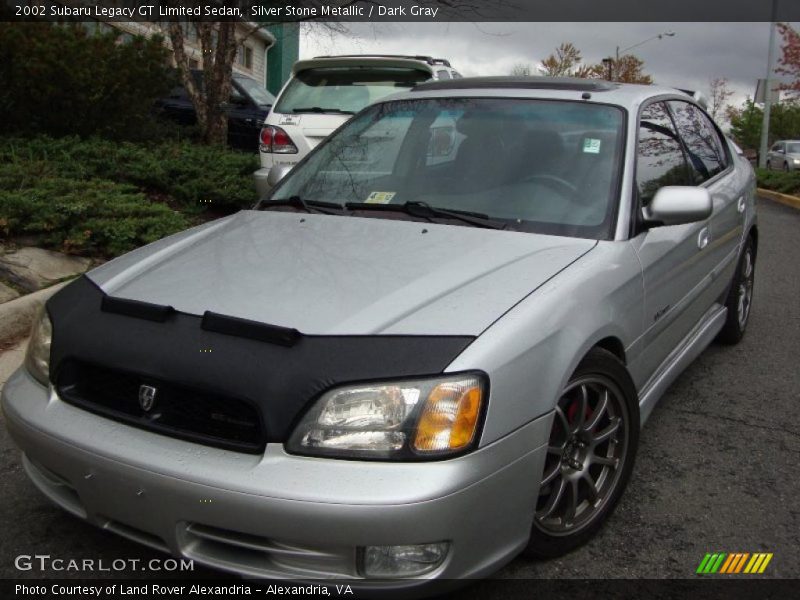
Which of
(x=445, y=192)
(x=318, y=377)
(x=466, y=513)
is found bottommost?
(x=466, y=513)

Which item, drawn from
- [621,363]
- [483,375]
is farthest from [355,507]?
[621,363]

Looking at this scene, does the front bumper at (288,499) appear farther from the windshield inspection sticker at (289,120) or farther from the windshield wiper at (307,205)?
the windshield inspection sticker at (289,120)

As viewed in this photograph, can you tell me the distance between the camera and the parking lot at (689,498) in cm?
267

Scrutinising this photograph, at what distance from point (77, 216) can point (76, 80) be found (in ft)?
10.3

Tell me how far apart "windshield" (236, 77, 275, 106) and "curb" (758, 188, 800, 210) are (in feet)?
31.2

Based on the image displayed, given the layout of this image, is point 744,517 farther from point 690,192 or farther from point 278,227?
point 278,227

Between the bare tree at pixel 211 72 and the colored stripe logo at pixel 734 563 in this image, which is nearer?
the colored stripe logo at pixel 734 563

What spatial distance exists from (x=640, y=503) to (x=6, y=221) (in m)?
4.55

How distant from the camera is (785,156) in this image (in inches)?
1241

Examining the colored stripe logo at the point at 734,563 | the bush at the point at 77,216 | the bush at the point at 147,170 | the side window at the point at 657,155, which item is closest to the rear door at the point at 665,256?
the side window at the point at 657,155

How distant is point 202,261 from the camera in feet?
9.62

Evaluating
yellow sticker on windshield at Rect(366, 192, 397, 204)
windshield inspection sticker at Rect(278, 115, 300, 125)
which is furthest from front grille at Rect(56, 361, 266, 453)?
windshield inspection sticker at Rect(278, 115, 300, 125)

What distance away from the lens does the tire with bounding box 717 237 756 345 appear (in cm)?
485

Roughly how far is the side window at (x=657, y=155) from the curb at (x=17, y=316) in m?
3.44
